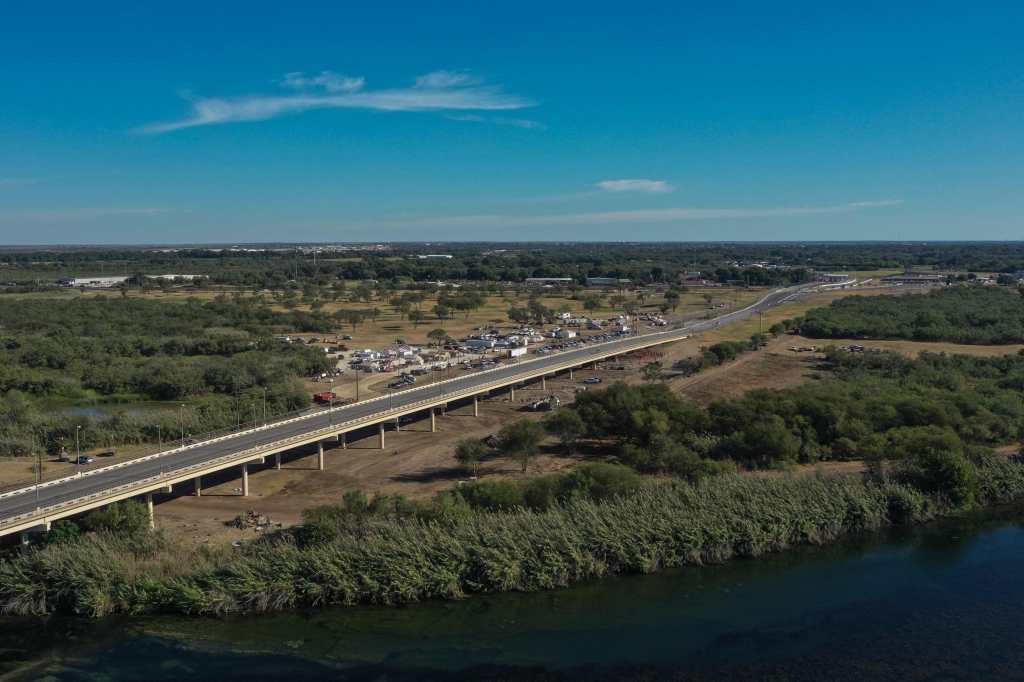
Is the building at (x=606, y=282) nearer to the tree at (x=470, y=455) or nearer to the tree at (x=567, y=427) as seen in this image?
the tree at (x=567, y=427)

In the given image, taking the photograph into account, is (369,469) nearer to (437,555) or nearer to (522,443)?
(522,443)

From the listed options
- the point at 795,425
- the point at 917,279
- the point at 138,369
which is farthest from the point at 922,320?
the point at 917,279

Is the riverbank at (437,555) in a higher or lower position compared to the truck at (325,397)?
lower

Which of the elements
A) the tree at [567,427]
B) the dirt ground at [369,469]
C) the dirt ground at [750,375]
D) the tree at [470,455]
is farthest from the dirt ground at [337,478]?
the dirt ground at [750,375]

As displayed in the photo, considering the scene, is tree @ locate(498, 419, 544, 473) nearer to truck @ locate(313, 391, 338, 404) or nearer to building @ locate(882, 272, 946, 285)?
truck @ locate(313, 391, 338, 404)

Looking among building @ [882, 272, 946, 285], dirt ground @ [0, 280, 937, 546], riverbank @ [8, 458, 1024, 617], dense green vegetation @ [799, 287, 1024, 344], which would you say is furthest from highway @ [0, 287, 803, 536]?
building @ [882, 272, 946, 285]
